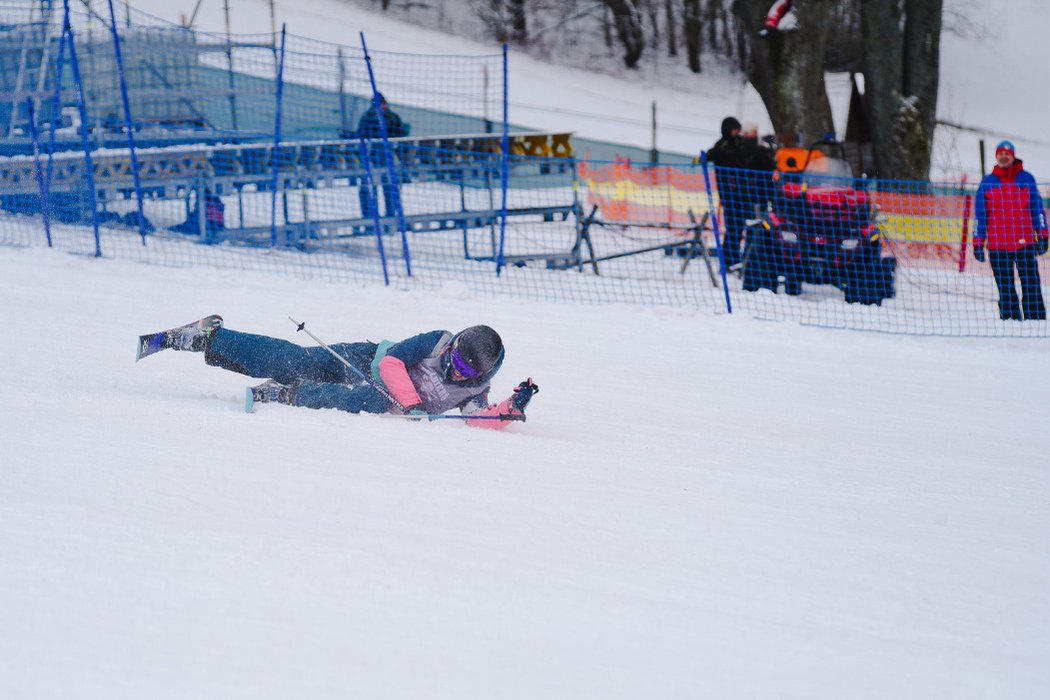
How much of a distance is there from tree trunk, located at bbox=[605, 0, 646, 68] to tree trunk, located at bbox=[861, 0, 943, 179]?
760 inches

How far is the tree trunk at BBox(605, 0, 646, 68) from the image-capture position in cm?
3816

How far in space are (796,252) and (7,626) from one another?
11094mm

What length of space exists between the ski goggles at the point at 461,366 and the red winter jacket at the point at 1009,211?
747 centimetres

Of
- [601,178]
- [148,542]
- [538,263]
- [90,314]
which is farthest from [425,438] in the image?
[601,178]

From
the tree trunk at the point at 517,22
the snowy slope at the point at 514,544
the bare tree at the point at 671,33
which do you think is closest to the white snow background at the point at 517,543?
the snowy slope at the point at 514,544

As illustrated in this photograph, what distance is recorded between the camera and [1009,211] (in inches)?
484

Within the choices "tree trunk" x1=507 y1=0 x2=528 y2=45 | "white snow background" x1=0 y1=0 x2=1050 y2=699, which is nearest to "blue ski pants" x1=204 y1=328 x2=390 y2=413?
"white snow background" x1=0 y1=0 x2=1050 y2=699

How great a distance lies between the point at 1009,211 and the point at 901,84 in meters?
7.69

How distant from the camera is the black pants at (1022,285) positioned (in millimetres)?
12258

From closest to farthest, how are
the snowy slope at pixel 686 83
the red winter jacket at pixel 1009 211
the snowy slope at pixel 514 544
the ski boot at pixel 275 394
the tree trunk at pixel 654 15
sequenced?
the snowy slope at pixel 514 544
the ski boot at pixel 275 394
the red winter jacket at pixel 1009 211
the snowy slope at pixel 686 83
the tree trunk at pixel 654 15

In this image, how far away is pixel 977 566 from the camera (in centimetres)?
532

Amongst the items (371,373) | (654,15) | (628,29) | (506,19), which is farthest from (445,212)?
(654,15)

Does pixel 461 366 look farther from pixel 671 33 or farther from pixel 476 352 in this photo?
pixel 671 33

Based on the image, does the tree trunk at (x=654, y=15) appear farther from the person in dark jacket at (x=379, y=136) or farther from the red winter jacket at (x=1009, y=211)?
the red winter jacket at (x=1009, y=211)
